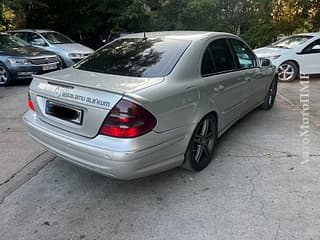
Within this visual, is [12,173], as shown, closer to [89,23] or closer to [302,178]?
[302,178]

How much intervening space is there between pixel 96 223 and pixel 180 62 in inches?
68.3

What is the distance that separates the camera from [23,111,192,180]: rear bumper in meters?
2.50

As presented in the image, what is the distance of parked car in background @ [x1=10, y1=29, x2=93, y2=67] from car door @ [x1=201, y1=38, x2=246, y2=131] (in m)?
6.64

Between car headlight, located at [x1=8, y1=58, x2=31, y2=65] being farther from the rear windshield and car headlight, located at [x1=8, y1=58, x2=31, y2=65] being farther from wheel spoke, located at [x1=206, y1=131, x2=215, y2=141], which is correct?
wheel spoke, located at [x1=206, y1=131, x2=215, y2=141]

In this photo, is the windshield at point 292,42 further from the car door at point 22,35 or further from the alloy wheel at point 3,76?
the car door at point 22,35

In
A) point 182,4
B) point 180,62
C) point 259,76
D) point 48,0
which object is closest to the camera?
point 180,62

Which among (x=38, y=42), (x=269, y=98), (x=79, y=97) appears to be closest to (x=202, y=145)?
(x=79, y=97)

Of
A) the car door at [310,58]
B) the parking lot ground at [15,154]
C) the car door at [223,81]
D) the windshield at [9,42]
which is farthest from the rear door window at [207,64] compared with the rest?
the windshield at [9,42]

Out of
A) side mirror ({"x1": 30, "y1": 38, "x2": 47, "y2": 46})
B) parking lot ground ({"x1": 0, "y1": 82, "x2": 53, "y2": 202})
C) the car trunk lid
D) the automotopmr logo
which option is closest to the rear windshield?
the car trunk lid

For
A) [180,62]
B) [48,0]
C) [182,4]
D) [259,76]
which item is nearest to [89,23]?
[48,0]

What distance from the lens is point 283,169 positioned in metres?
3.49

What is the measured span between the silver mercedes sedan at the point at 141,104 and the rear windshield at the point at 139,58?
0.01m

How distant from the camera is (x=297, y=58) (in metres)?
8.70

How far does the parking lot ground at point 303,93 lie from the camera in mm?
5661
